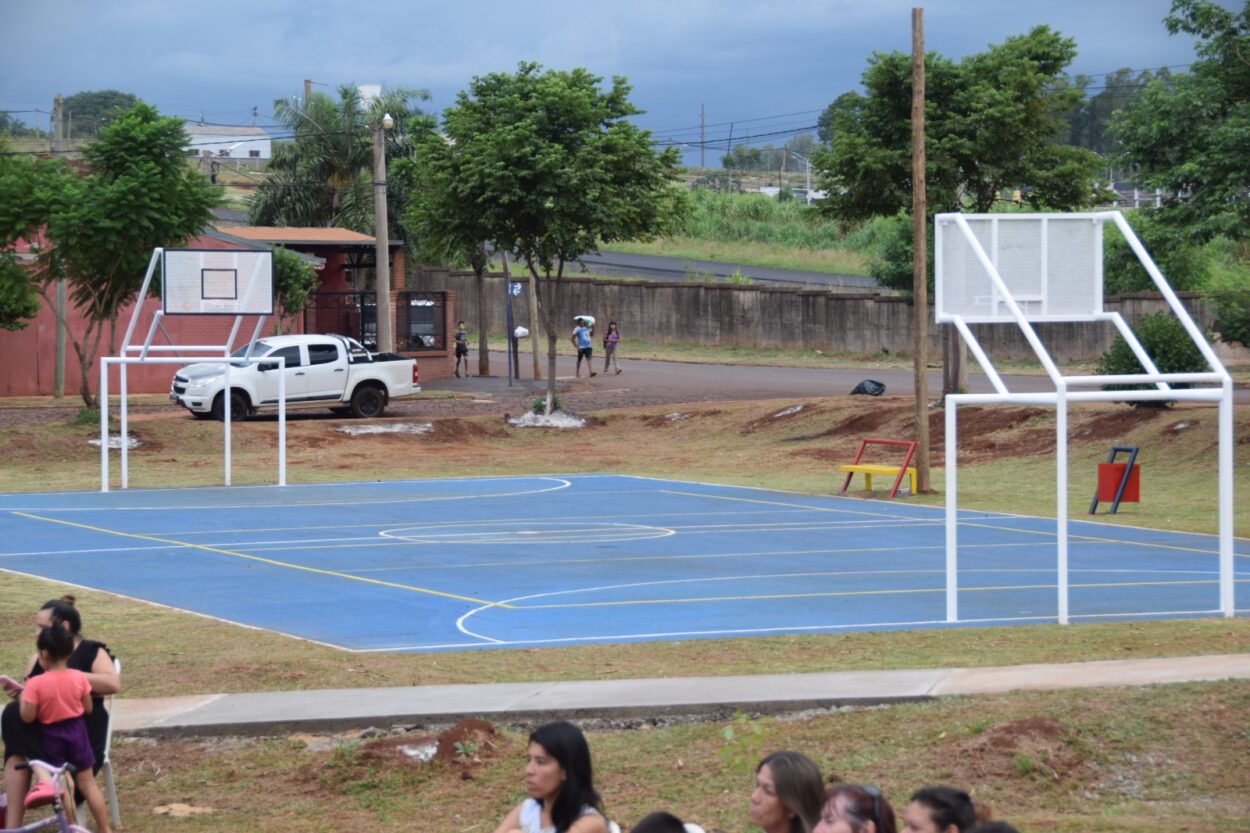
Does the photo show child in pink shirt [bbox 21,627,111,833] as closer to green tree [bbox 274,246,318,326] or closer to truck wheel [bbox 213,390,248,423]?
truck wheel [bbox 213,390,248,423]

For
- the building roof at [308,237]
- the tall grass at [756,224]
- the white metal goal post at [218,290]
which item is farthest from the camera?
the tall grass at [756,224]

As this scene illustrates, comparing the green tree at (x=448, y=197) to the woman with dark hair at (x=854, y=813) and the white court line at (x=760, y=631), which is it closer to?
the white court line at (x=760, y=631)

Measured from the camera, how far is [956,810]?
550 centimetres

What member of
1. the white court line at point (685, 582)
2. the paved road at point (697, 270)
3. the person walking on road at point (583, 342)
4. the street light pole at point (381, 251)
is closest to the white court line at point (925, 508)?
the white court line at point (685, 582)

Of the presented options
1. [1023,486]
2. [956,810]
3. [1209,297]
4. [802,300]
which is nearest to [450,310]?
[802,300]

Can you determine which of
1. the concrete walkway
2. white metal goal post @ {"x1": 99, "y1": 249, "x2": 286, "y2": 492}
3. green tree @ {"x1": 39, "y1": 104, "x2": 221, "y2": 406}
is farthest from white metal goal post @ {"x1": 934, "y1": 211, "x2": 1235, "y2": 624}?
green tree @ {"x1": 39, "y1": 104, "x2": 221, "y2": 406}

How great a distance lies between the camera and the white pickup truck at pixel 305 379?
129 ft

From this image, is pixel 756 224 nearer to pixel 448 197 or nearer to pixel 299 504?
pixel 448 197

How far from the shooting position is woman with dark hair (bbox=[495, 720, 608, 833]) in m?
6.61

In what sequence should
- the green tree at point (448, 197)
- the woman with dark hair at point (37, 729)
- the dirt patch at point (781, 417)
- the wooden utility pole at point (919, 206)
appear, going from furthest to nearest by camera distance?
the green tree at point (448, 197) < the dirt patch at point (781, 417) < the wooden utility pole at point (919, 206) < the woman with dark hair at point (37, 729)

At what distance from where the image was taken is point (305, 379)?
1599 inches

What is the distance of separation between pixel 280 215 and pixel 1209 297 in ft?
126

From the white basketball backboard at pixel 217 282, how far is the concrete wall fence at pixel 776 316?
20797 millimetres

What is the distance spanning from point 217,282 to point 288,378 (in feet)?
31.1
